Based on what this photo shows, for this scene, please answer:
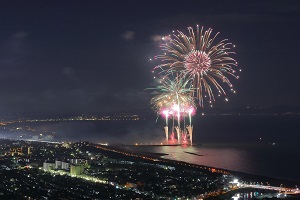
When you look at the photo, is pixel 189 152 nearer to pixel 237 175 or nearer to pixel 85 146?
pixel 85 146

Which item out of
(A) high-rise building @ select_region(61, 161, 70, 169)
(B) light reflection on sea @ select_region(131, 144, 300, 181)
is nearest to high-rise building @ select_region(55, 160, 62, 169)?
(A) high-rise building @ select_region(61, 161, 70, 169)

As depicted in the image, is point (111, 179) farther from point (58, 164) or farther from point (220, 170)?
point (220, 170)

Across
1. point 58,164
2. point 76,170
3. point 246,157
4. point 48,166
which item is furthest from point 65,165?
point 246,157

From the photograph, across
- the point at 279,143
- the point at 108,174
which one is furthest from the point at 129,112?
the point at 108,174

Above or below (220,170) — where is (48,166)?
above

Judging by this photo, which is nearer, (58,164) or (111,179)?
(111,179)

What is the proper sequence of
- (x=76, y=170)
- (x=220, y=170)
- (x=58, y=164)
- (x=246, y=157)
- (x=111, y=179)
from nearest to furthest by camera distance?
(x=111, y=179)
(x=76, y=170)
(x=220, y=170)
(x=58, y=164)
(x=246, y=157)

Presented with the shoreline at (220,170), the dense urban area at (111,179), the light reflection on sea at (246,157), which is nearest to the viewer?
the dense urban area at (111,179)

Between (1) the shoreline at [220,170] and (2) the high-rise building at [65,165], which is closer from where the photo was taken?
(1) the shoreline at [220,170]

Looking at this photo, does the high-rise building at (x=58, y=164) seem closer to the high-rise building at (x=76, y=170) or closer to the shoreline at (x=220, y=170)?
the high-rise building at (x=76, y=170)

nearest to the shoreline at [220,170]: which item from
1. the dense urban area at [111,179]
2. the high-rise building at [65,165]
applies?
the dense urban area at [111,179]

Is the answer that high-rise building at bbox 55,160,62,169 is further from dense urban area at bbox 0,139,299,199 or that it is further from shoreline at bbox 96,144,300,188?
shoreline at bbox 96,144,300,188

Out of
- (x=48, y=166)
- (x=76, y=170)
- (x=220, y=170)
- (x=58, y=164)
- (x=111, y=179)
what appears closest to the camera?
(x=111, y=179)
